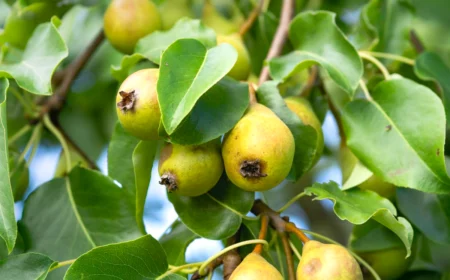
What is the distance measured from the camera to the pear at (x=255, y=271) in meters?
0.79

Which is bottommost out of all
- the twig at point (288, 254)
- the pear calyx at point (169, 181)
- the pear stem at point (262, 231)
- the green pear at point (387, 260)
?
the green pear at point (387, 260)

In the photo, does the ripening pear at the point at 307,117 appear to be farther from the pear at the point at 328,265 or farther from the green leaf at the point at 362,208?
the pear at the point at 328,265

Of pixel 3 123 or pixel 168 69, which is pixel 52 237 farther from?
pixel 168 69

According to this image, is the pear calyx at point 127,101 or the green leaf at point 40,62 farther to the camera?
the green leaf at point 40,62

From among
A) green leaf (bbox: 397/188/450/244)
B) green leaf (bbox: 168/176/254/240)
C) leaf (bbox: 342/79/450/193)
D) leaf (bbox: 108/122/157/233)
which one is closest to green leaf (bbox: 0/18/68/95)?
leaf (bbox: 108/122/157/233)

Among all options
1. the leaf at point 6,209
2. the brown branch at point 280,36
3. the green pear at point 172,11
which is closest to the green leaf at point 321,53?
the brown branch at point 280,36

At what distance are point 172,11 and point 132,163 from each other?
0.44 m

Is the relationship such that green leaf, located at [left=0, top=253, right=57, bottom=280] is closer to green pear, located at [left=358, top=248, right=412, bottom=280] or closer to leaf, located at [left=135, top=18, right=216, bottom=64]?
leaf, located at [left=135, top=18, right=216, bottom=64]

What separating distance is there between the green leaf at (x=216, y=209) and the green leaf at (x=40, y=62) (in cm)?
25

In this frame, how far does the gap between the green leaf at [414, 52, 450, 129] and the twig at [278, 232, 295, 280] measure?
0.41 m

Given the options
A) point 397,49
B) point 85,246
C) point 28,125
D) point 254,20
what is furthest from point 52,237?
point 397,49

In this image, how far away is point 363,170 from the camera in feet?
3.36

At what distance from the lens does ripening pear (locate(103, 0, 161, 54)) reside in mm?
1229

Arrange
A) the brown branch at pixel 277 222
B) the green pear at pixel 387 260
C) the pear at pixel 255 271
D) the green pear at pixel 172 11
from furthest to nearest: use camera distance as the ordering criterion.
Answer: the green pear at pixel 172 11
the green pear at pixel 387 260
the brown branch at pixel 277 222
the pear at pixel 255 271
